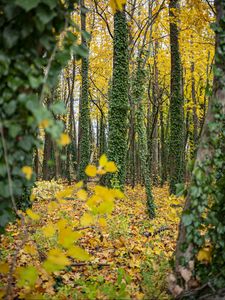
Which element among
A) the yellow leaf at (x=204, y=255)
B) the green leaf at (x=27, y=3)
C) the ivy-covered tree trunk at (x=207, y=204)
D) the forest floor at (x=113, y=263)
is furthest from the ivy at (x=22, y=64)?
the yellow leaf at (x=204, y=255)

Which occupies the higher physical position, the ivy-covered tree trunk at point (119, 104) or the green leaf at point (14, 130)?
the ivy-covered tree trunk at point (119, 104)

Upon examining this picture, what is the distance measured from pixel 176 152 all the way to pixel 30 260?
8574 millimetres

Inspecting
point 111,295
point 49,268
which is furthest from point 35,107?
point 111,295

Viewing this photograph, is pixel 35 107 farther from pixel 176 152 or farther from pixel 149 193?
pixel 176 152

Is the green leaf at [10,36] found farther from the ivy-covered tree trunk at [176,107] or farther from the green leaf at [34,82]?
the ivy-covered tree trunk at [176,107]

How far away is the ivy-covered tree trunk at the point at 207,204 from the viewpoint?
3346mm

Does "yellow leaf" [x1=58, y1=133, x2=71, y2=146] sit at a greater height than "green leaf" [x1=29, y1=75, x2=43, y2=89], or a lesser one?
lesser

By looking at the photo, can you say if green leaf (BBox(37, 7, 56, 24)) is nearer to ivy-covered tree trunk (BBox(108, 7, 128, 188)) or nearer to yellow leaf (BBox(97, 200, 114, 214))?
yellow leaf (BBox(97, 200, 114, 214))

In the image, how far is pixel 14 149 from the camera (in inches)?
102

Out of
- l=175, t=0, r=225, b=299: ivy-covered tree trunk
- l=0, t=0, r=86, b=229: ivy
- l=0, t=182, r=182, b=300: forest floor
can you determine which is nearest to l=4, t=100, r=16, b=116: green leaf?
l=0, t=0, r=86, b=229: ivy

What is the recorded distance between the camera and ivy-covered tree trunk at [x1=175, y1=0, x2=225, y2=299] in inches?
132

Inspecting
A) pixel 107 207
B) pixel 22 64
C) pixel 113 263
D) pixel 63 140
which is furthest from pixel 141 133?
pixel 63 140

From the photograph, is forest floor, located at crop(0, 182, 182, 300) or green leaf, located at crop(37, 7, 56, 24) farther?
forest floor, located at crop(0, 182, 182, 300)

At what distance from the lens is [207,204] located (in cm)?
344
